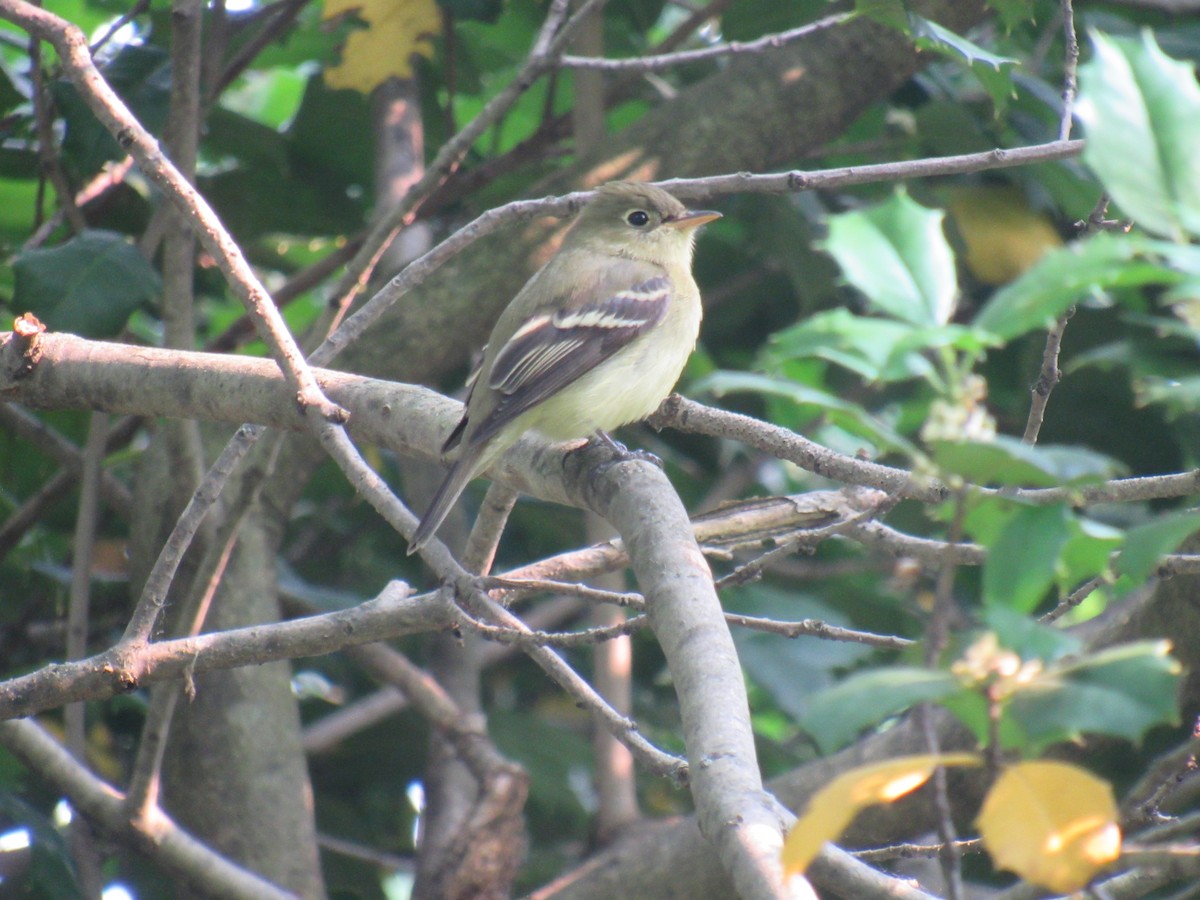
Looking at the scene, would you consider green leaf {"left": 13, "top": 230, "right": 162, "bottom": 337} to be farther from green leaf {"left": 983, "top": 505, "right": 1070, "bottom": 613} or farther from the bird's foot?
green leaf {"left": 983, "top": 505, "right": 1070, "bottom": 613}

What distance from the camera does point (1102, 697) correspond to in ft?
4.06

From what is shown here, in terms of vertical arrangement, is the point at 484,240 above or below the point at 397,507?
above

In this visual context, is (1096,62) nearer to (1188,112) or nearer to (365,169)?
(1188,112)

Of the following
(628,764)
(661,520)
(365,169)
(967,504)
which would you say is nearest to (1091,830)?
(967,504)

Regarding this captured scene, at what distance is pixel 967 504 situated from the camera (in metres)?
1.38

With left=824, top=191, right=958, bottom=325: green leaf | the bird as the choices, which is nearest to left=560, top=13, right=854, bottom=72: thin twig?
the bird

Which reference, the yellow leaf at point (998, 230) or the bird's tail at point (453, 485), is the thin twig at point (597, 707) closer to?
the bird's tail at point (453, 485)

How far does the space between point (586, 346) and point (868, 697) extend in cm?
360

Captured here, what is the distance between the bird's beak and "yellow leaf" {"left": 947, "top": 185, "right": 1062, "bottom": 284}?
46.6 inches

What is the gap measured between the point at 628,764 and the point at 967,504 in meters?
4.10

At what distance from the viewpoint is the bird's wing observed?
4387 millimetres

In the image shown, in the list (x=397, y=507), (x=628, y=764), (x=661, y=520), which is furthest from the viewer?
(x=628, y=764)

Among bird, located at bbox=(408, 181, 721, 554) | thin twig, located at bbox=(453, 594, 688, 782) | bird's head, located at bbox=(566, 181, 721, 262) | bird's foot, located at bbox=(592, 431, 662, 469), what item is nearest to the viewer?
thin twig, located at bbox=(453, 594, 688, 782)

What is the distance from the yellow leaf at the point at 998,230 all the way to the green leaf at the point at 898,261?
4398 millimetres
